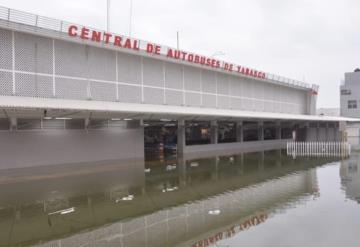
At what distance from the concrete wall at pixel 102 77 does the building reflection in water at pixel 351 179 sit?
47.3ft

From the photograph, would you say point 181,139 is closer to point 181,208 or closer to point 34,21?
point 34,21

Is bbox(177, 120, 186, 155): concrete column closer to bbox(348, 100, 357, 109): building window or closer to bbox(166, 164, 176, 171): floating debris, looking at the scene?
bbox(166, 164, 176, 171): floating debris

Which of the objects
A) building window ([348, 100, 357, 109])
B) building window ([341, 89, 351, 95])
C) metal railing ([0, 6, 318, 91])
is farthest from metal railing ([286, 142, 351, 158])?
building window ([341, 89, 351, 95])

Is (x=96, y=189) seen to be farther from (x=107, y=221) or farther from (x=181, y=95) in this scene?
(x=181, y=95)

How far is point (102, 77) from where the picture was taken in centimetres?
2383

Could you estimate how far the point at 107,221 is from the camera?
10.5m

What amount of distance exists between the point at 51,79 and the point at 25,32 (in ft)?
10.6

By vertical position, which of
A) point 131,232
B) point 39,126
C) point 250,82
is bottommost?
point 131,232

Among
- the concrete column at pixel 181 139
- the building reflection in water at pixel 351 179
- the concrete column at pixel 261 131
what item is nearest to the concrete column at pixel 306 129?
the concrete column at pixel 261 131

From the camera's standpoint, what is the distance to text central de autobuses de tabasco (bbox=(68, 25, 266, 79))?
2169cm

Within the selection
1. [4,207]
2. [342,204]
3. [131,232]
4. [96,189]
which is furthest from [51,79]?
[342,204]

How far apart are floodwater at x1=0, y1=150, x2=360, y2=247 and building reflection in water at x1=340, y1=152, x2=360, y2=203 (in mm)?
54

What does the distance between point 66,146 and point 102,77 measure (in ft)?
18.8

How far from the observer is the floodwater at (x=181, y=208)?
8.90 metres
